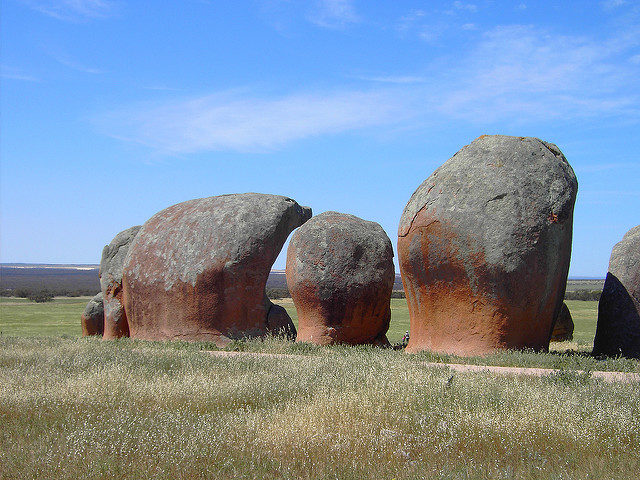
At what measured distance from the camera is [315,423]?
6430mm

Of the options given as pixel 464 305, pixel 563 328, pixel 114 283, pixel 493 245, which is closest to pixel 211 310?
pixel 114 283

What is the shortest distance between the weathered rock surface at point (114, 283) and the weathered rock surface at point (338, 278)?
5480 millimetres

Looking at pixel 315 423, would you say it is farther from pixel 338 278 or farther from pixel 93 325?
pixel 93 325

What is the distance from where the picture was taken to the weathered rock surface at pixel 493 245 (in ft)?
34.4

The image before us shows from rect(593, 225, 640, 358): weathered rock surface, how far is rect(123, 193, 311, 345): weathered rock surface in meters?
6.53

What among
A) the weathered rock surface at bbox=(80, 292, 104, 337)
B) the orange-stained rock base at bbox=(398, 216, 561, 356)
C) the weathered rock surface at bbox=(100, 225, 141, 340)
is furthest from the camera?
the weathered rock surface at bbox=(80, 292, 104, 337)

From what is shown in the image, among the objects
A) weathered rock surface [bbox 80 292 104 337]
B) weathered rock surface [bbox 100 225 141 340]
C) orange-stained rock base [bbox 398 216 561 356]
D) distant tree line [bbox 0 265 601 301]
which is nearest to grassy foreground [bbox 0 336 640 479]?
orange-stained rock base [bbox 398 216 561 356]

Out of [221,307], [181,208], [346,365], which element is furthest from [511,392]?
[181,208]

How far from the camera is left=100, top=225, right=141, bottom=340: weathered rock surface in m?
16.8

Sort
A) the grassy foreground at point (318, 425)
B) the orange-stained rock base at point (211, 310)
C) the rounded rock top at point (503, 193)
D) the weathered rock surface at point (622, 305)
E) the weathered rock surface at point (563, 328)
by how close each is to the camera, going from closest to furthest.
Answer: the grassy foreground at point (318, 425)
the rounded rock top at point (503, 193)
the weathered rock surface at point (622, 305)
the orange-stained rock base at point (211, 310)
the weathered rock surface at point (563, 328)

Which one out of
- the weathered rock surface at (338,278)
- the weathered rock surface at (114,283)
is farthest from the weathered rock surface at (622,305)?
the weathered rock surface at (114,283)

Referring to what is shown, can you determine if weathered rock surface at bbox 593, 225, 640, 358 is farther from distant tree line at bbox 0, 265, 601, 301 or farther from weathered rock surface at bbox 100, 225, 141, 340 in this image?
distant tree line at bbox 0, 265, 601, 301

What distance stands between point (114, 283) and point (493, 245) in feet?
34.3

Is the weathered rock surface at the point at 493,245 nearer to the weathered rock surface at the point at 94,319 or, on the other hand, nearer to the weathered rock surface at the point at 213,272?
the weathered rock surface at the point at 213,272
